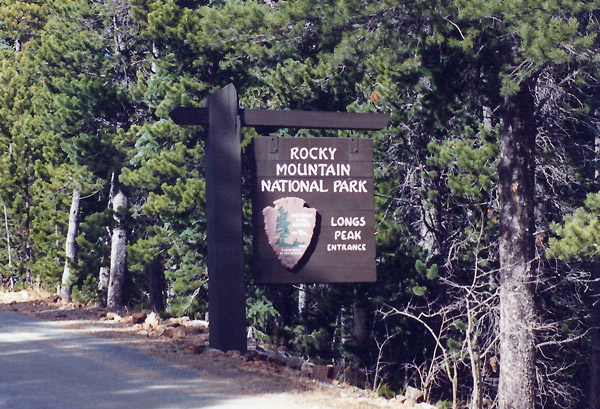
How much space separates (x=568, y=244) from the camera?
14.1 m

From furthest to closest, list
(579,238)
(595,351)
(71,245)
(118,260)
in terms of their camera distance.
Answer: (71,245) → (118,260) → (595,351) → (579,238)

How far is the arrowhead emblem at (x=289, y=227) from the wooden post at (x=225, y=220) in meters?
0.50

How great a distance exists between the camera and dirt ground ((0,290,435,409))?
9.20 metres

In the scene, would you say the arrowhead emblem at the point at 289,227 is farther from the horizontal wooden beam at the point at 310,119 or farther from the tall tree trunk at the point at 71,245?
the tall tree trunk at the point at 71,245

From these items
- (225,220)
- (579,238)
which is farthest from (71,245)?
(579,238)

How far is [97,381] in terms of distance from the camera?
9305 millimetres

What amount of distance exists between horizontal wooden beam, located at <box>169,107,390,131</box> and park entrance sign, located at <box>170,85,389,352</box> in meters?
0.02

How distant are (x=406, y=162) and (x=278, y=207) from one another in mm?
6840

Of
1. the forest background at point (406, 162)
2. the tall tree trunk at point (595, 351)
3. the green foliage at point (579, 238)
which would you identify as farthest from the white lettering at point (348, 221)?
the tall tree trunk at point (595, 351)

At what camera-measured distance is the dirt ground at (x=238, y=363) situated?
9195 millimetres

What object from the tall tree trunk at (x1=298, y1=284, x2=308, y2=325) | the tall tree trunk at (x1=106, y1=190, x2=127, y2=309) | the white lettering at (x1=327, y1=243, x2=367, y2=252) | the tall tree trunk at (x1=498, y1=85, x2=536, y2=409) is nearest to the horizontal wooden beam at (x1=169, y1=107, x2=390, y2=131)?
the white lettering at (x1=327, y1=243, x2=367, y2=252)

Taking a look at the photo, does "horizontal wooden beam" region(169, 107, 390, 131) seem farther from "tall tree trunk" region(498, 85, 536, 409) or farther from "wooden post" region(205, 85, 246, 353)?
"tall tree trunk" region(498, 85, 536, 409)

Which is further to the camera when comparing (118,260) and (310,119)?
(118,260)

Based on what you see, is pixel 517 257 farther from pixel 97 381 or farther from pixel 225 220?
pixel 97 381
